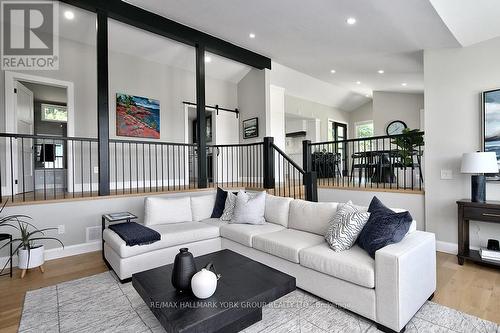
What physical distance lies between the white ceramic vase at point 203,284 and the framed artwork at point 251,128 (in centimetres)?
487

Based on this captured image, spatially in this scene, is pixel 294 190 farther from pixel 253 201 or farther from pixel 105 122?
pixel 105 122

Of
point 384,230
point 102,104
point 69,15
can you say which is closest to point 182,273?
point 384,230

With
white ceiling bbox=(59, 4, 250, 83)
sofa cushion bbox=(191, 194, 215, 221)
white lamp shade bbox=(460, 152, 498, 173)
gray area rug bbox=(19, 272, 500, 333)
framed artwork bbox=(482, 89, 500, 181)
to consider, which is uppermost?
white ceiling bbox=(59, 4, 250, 83)

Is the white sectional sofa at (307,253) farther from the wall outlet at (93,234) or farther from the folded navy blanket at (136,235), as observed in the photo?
the wall outlet at (93,234)

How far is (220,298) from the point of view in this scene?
1708 mm

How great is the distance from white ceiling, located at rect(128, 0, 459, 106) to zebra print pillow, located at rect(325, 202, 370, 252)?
2.65 metres

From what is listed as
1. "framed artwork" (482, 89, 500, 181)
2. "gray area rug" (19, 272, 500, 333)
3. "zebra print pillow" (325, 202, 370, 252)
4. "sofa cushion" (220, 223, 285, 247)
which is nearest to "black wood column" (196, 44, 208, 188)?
"sofa cushion" (220, 223, 285, 247)

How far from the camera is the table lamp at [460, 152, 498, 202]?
3.13m

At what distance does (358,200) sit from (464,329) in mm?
2796

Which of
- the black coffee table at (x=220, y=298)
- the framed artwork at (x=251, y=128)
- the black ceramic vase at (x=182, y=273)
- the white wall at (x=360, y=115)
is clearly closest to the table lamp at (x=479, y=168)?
the black coffee table at (x=220, y=298)

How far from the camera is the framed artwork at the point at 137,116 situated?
5289mm

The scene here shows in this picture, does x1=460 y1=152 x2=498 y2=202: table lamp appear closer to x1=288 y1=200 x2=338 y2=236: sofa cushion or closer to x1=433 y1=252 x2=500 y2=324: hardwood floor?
x1=433 y1=252 x2=500 y2=324: hardwood floor

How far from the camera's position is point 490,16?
118 inches

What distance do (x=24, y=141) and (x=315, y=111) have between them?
321 inches
